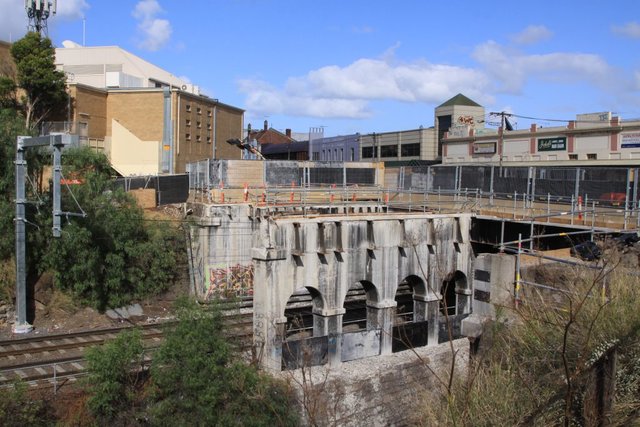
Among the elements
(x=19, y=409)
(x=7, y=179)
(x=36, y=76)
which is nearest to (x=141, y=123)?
(x=36, y=76)

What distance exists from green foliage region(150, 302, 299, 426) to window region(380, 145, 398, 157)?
5597 centimetres

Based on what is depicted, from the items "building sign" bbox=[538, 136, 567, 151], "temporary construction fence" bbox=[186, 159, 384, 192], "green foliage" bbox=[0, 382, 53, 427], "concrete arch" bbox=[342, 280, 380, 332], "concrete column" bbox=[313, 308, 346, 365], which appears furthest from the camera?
"building sign" bbox=[538, 136, 567, 151]

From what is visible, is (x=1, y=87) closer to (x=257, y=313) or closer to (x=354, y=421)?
(x=257, y=313)

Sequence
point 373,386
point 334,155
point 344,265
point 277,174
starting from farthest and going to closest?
point 334,155 → point 277,174 → point 344,265 → point 373,386

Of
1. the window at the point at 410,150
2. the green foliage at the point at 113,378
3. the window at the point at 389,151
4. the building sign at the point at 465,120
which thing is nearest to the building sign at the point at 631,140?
the building sign at the point at 465,120

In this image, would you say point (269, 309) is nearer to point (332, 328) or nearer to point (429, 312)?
point (332, 328)

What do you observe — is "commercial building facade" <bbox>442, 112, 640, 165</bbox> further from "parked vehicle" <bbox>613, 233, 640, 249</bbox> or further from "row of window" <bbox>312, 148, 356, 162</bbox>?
"parked vehicle" <bbox>613, 233, 640, 249</bbox>

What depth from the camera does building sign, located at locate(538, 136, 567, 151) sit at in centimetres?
5014

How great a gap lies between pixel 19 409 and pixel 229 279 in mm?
13554

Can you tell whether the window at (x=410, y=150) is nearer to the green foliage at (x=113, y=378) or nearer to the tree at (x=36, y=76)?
the tree at (x=36, y=76)

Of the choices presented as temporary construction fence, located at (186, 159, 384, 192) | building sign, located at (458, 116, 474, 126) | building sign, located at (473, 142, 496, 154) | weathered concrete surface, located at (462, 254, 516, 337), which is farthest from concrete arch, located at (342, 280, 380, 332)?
building sign, located at (458, 116, 474, 126)

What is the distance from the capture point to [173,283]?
26.9m

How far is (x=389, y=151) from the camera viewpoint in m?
70.1

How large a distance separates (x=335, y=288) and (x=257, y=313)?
2926mm
